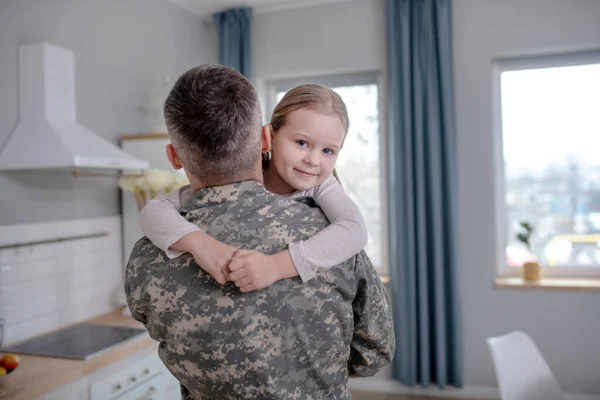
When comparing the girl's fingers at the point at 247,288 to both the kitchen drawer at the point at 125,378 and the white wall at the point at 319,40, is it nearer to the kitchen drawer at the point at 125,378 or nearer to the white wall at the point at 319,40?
the kitchen drawer at the point at 125,378

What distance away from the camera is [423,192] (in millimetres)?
3572

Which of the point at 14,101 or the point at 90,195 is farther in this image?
the point at 90,195

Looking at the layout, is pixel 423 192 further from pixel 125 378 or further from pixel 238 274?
pixel 238 274

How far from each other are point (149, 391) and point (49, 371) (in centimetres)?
57

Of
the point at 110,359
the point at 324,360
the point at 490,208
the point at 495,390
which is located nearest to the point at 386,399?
the point at 495,390

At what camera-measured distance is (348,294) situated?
0.98 metres

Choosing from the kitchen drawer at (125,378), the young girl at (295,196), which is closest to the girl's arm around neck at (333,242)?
the young girl at (295,196)

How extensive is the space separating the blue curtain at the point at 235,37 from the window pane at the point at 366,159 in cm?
84

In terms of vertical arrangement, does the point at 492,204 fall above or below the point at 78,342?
above

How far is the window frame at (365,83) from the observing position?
3.88 metres

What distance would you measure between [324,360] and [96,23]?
275cm

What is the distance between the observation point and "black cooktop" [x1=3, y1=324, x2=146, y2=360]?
87.3 inches

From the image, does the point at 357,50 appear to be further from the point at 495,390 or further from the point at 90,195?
the point at 495,390

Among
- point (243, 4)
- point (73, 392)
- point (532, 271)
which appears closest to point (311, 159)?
point (73, 392)
